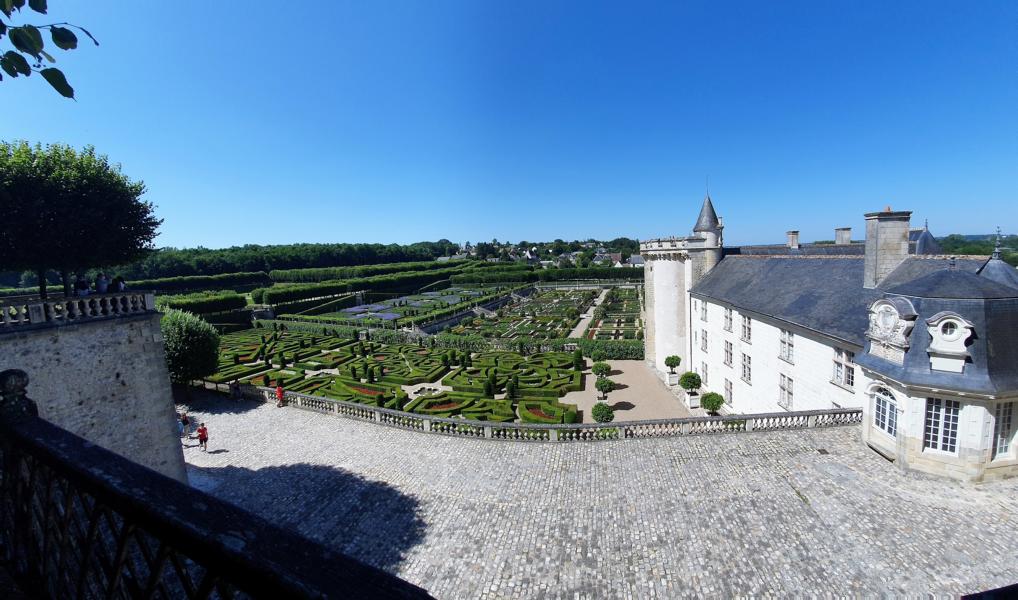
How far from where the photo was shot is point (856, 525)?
9555mm

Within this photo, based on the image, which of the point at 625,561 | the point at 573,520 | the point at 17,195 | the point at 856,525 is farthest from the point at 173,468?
the point at 856,525

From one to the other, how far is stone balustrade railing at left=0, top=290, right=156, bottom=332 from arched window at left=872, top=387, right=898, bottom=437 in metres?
19.1

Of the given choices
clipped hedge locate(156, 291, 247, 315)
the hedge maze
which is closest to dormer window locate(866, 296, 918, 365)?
the hedge maze

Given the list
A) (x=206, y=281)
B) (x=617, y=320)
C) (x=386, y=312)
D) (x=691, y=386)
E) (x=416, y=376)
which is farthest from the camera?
(x=206, y=281)

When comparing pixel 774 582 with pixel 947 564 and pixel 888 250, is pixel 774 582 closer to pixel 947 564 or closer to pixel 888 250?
pixel 947 564

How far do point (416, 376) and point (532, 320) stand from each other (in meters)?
21.5

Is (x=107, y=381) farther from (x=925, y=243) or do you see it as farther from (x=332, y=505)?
(x=925, y=243)

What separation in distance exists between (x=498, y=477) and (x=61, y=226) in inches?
570

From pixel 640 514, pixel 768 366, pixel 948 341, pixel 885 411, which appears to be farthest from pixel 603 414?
pixel 948 341

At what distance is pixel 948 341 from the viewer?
1053 cm

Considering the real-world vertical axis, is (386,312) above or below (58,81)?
below

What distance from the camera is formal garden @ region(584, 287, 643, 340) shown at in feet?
123

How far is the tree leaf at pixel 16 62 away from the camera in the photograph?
2480 millimetres

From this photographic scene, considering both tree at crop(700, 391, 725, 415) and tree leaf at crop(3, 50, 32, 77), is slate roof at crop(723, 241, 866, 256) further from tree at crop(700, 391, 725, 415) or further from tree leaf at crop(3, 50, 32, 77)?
tree leaf at crop(3, 50, 32, 77)
